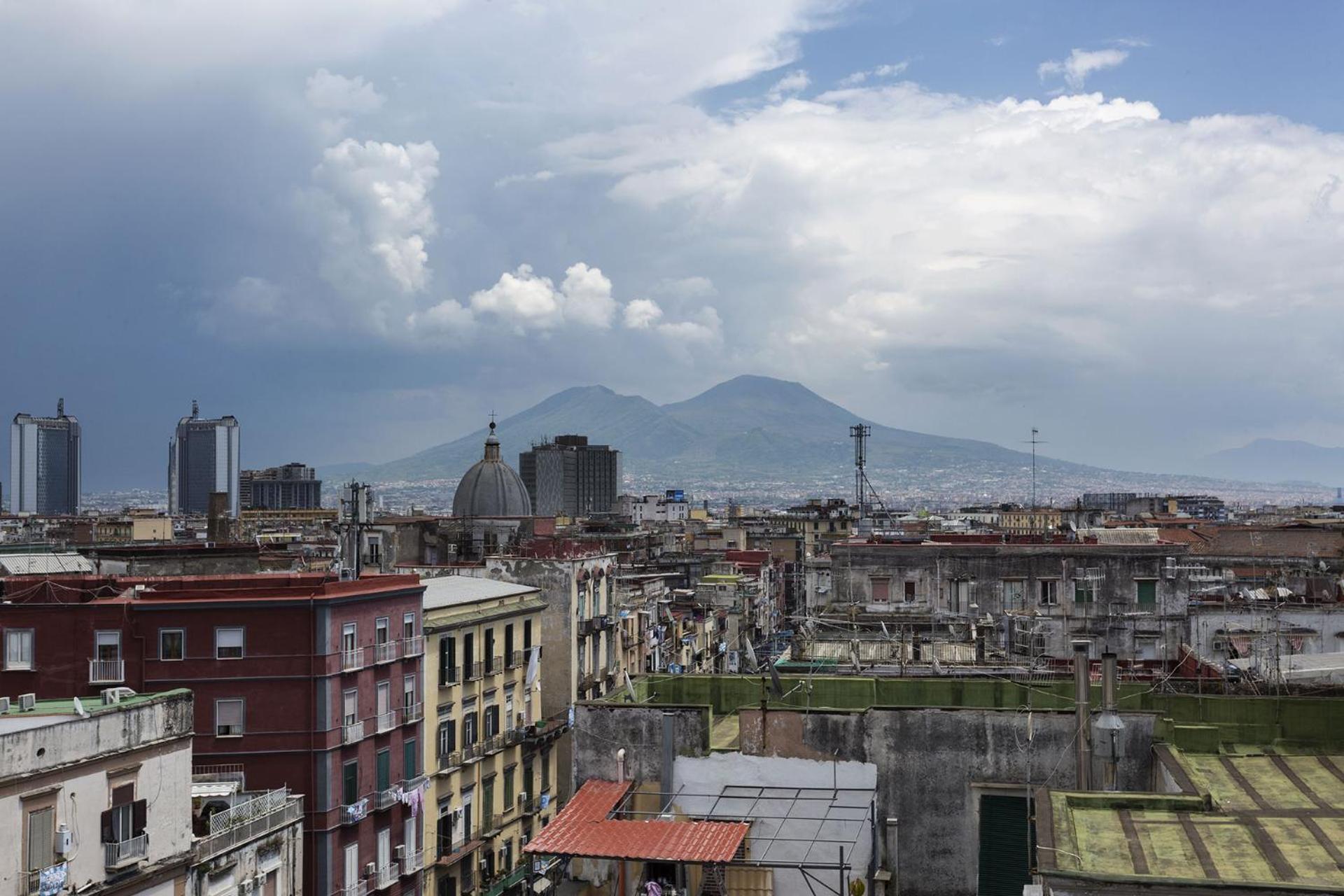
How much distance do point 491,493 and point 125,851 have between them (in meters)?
70.5

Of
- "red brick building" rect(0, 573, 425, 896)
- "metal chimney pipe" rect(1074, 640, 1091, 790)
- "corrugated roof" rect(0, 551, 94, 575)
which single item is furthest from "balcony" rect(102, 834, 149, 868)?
"corrugated roof" rect(0, 551, 94, 575)

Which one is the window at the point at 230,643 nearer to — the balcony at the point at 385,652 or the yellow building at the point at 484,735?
the balcony at the point at 385,652

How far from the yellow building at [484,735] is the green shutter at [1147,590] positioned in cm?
2313

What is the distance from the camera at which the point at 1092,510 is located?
13950cm

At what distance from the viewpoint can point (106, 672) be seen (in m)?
36.4

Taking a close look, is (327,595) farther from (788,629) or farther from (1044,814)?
(788,629)

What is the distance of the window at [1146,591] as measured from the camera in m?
46.1

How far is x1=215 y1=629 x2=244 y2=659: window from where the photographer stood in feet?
123

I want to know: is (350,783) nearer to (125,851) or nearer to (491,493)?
(125,851)

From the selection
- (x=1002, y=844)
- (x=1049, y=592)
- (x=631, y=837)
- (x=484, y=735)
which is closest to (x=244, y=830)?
(x=631, y=837)

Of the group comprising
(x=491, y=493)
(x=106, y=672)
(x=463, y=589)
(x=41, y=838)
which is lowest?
(x=41, y=838)

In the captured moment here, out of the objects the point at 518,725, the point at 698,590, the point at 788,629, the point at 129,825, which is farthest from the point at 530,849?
the point at 788,629

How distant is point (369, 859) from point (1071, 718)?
88.2 feet

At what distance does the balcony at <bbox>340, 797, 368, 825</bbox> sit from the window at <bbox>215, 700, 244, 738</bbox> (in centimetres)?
375
